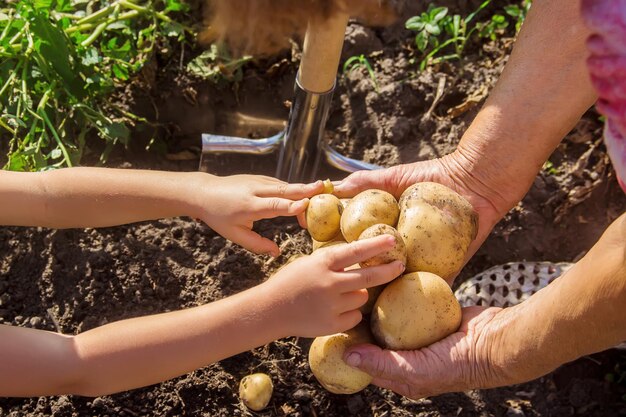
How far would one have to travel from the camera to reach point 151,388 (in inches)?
73.2

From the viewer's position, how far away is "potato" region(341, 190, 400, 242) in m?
1.48

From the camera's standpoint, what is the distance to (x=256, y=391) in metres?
1.79

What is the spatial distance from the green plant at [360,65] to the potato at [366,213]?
36.3 inches

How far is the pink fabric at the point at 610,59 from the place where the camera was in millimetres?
826

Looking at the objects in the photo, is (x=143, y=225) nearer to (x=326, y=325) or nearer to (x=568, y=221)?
(x=326, y=325)

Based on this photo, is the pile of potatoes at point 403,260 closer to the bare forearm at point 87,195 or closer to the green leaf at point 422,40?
the bare forearm at point 87,195

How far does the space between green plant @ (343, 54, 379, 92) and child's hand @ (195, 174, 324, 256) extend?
0.87 meters

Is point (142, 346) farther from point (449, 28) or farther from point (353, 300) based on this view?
point (449, 28)

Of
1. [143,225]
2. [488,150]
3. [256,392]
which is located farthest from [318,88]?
[256,392]

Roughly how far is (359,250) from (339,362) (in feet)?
1.05

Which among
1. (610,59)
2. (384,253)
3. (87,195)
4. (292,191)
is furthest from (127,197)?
(610,59)

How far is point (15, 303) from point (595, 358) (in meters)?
1.76

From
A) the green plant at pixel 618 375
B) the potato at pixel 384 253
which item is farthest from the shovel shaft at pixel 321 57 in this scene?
the green plant at pixel 618 375

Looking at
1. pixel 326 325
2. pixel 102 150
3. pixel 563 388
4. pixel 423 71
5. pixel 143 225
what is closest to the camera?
pixel 326 325
